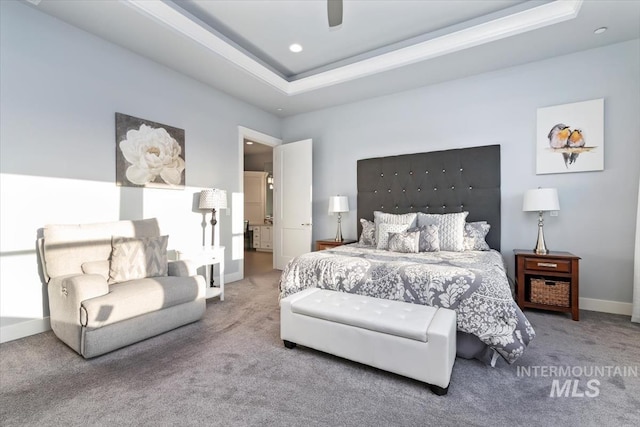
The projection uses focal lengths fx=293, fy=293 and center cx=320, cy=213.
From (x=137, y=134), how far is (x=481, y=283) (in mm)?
3729

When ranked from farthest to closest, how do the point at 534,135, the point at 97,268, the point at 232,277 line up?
the point at 232,277
the point at 534,135
the point at 97,268

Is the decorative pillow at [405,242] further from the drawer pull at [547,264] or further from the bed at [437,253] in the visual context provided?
the drawer pull at [547,264]

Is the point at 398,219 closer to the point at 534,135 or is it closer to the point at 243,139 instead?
the point at 534,135

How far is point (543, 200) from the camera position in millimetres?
3125

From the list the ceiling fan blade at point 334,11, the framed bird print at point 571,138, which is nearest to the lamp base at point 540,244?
the framed bird print at point 571,138

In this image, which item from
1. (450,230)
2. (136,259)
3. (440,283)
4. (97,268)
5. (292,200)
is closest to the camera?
(440,283)

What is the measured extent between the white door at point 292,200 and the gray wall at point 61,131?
1.84 metres

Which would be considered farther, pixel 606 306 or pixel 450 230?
pixel 450 230

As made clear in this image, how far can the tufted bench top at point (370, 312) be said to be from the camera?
1831 millimetres

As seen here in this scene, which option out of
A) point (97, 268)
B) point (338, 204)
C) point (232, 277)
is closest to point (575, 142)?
point (338, 204)

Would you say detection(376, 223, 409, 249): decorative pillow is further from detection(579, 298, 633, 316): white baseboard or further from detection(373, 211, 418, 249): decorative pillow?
detection(579, 298, 633, 316): white baseboard

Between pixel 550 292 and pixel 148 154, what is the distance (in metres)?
4.67

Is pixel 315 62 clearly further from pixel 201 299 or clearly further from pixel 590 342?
pixel 590 342

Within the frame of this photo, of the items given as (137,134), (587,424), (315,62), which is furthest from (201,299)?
(315,62)
